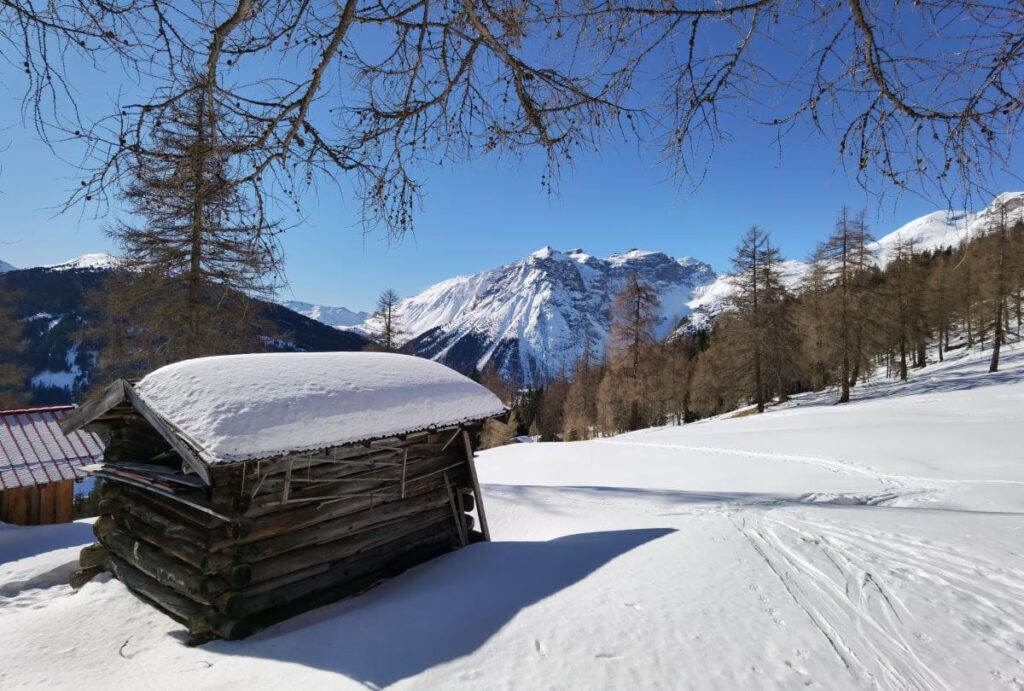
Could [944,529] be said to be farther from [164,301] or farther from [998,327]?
[998,327]

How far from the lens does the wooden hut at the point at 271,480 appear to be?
4.61 meters

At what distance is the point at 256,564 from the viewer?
15.8 feet

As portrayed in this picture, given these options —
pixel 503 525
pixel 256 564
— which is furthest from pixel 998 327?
pixel 256 564

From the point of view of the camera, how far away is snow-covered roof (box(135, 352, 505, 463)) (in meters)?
4.43

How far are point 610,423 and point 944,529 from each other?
2882 centimetres

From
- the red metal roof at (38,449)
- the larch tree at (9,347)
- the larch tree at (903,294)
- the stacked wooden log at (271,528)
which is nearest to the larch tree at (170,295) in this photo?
the red metal roof at (38,449)

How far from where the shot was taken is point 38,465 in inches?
395

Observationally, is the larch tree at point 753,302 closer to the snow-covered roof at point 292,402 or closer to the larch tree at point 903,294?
the larch tree at point 903,294

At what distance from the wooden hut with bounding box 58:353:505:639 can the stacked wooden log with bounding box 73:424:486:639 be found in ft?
0.05

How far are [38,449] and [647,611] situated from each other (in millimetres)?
13110

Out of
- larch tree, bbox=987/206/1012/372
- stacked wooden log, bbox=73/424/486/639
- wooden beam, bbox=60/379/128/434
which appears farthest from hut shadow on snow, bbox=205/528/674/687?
larch tree, bbox=987/206/1012/372

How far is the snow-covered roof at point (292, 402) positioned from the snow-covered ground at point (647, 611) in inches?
69.4

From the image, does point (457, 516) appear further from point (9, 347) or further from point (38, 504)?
point (9, 347)

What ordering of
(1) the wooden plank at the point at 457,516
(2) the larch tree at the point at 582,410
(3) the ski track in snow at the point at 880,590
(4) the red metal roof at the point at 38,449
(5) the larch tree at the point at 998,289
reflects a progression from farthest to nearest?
(2) the larch tree at the point at 582,410
(5) the larch tree at the point at 998,289
(4) the red metal roof at the point at 38,449
(1) the wooden plank at the point at 457,516
(3) the ski track in snow at the point at 880,590
